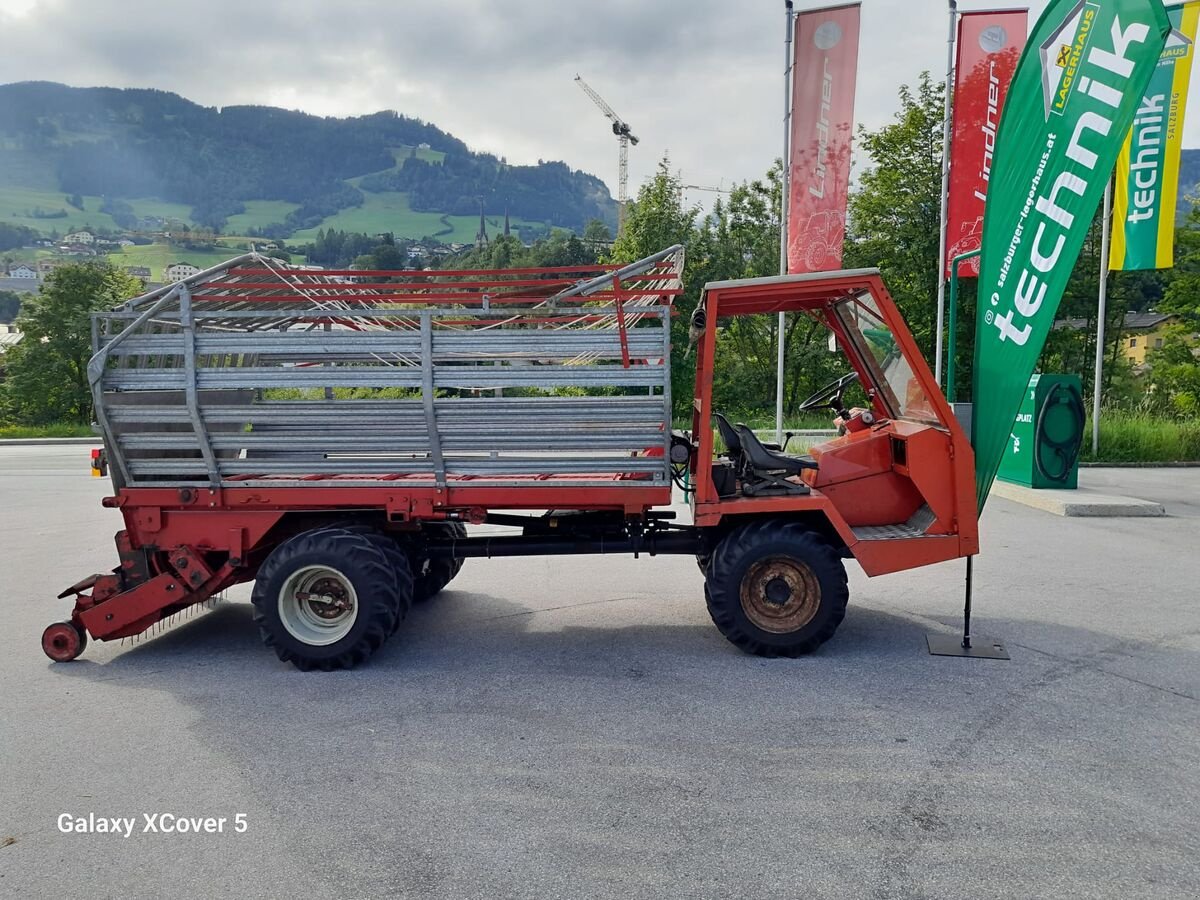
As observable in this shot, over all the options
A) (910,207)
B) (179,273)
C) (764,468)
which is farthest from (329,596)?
(179,273)

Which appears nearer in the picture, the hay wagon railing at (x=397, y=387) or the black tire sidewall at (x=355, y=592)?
the hay wagon railing at (x=397, y=387)

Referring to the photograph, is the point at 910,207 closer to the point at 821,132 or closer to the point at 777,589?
the point at 821,132

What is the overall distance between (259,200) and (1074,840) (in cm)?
20588

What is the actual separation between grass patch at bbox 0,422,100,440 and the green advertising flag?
102 feet

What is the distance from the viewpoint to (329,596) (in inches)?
215

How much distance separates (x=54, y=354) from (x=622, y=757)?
1435 inches

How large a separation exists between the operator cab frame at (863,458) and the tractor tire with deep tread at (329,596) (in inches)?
80.3

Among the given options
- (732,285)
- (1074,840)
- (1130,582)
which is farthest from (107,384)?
(1130,582)

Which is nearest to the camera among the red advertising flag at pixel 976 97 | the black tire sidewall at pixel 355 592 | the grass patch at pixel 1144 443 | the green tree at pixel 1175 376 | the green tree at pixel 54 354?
the black tire sidewall at pixel 355 592

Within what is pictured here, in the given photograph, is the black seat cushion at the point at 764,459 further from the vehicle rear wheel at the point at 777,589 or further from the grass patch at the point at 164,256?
the grass patch at the point at 164,256

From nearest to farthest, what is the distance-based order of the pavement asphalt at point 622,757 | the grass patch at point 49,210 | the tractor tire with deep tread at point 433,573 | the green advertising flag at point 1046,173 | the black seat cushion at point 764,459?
the pavement asphalt at point 622,757, the green advertising flag at point 1046,173, the black seat cushion at point 764,459, the tractor tire with deep tread at point 433,573, the grass patch at point 49,210

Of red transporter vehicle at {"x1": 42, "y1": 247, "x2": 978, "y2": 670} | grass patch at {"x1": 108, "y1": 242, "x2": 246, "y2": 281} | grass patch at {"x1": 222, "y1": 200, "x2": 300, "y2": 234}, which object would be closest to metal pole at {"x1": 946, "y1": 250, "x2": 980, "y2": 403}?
red transporter vehicle at {"x1": 42, "y1": 247, "x2": 978, "y2": 670}

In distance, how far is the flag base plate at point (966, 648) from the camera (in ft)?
18.1

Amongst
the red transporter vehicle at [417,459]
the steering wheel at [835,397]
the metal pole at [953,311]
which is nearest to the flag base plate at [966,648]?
the red transporter vehicle at [417,459]
